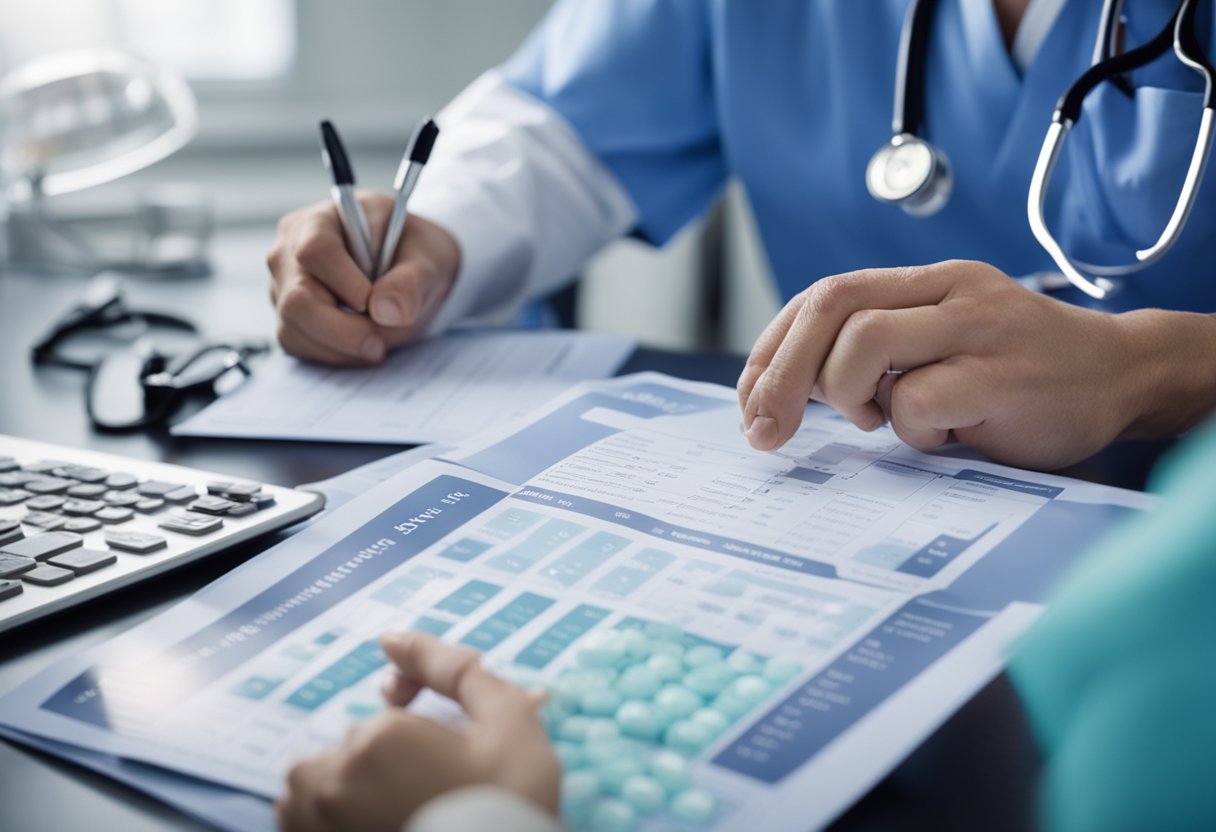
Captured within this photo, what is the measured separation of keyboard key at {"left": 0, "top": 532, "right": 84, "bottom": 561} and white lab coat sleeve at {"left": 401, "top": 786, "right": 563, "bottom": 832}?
0.96 ft

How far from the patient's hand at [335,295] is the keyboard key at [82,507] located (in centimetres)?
27

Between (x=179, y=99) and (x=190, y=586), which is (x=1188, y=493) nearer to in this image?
(x=190, y=586)

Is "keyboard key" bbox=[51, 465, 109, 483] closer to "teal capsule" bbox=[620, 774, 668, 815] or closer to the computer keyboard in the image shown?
the computer keyboard

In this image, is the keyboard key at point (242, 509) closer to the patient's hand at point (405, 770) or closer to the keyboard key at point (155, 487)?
the keyboard key at point (155, 487)

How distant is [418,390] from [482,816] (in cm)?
53

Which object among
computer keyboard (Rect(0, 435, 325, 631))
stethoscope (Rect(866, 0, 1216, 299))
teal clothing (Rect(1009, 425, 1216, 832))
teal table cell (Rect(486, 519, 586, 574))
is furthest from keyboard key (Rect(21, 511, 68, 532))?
stethoscope (Rect(866, 0, 1216, 299))

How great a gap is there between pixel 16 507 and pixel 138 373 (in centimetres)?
29

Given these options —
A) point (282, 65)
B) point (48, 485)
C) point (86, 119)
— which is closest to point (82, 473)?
point (48, 485)

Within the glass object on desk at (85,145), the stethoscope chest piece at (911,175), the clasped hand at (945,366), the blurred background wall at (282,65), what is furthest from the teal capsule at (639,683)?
the blurred background wall at (282,65)

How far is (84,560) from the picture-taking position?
501 millimetres

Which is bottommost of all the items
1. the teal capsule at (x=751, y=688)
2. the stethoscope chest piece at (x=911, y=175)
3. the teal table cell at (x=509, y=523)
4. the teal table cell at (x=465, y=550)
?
the teal capsule at (x=751, y=688)

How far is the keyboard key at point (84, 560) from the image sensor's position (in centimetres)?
50

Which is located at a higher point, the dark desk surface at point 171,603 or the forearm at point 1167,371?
the forearm at point 1167,371

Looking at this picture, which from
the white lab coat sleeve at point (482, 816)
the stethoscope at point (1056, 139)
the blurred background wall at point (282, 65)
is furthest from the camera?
the blurred background wall at point (282, 65)
